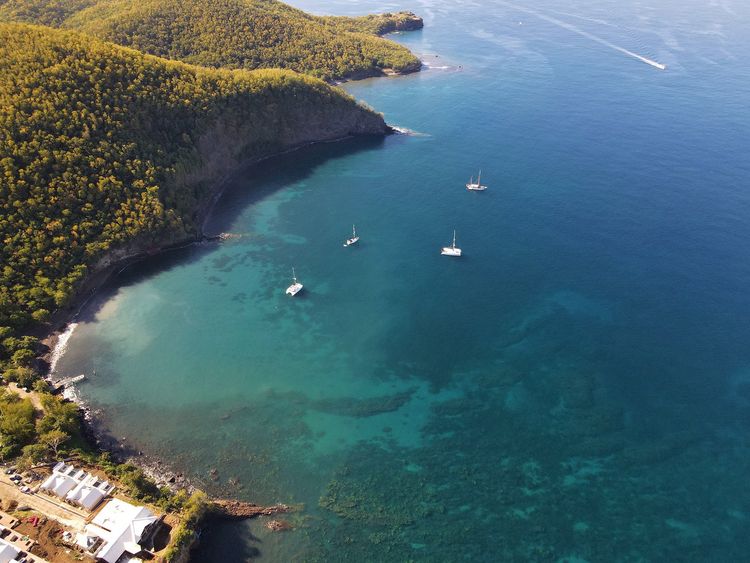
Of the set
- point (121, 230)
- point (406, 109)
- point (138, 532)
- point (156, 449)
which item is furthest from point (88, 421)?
point (406, 109)

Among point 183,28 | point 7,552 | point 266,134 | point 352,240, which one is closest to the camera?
point 7,552

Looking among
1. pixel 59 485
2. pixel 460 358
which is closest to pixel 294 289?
pixel 460 358

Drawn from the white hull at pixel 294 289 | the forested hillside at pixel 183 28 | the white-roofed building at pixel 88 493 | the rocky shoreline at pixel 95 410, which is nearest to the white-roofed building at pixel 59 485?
the white-roofed building at pixel 88 493

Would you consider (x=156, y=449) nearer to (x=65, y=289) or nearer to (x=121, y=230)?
(x=65, y=289)

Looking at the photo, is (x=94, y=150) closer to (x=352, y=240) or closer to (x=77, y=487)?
(x=352, y=240)

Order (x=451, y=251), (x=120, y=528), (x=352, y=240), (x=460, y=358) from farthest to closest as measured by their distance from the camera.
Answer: (x=352, y=240)
(x=451, y=251)
(x=460, y=358)
(x=120, y=528)
